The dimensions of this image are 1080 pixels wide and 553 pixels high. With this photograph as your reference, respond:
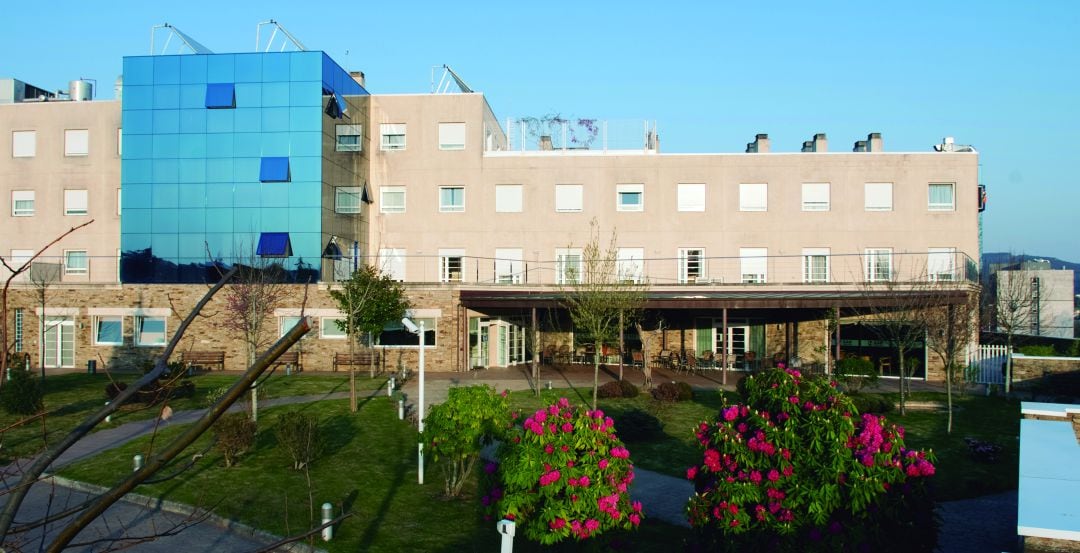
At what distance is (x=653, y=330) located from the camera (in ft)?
109

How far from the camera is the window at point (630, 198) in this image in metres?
32.4

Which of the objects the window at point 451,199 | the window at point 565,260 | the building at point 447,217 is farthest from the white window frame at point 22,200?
the window at point 565,260

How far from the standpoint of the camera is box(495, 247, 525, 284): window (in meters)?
32.8

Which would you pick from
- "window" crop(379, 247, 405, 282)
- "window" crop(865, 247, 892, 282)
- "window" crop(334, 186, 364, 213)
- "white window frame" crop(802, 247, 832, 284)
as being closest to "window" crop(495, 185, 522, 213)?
"window" crop(379, 247, 405, 282)

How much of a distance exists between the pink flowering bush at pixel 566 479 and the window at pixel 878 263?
77.9 feet

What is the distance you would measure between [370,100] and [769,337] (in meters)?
19.2

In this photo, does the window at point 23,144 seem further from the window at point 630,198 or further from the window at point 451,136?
the window at point 630,198

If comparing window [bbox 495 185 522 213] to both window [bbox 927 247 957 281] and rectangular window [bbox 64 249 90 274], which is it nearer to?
window [bbox 927 247 957 281]

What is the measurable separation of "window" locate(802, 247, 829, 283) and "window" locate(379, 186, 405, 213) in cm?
1669

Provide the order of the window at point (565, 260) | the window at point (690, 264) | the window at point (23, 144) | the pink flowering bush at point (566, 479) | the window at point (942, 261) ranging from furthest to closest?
the window at point (23, 144) < the window at point (565, 260) < the window at point (690, 264) < the window at point (942, 261) < the pink flowering bush at point (566, 479)

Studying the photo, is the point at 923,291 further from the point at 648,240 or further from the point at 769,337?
the point at 648,240

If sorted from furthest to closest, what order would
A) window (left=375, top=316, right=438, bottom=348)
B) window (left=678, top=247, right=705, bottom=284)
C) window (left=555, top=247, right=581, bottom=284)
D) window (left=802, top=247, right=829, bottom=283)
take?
window (left=555, top=247, right=581, bottom=284) < window (left=678, top=247, right=705, bottom=284) < window (left=802, top=247, right=829, bottom=283) < window (left=375, top=316, right=438, bottom=348)

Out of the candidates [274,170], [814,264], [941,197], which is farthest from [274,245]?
[941,197]

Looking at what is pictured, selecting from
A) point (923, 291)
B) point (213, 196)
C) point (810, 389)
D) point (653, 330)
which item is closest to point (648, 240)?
point (653, 330)
